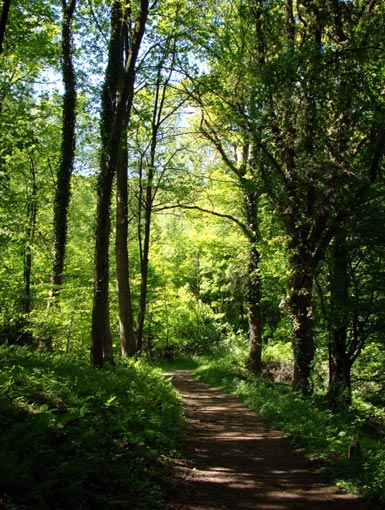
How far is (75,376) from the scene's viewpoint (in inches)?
294

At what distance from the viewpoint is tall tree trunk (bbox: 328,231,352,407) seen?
11078mm

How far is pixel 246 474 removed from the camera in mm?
6641

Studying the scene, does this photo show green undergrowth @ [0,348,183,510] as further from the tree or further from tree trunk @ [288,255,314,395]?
the tree

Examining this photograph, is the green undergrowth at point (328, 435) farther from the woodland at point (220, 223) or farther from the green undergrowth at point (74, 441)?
the green undergrowth at point (74, 441)

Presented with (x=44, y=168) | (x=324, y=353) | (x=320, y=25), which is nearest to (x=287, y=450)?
(x=324, y=353)

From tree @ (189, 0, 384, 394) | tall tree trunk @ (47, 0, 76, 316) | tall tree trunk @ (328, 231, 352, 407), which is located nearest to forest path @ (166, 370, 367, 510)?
tall tree trunk @ (328, 231, 352, 407)

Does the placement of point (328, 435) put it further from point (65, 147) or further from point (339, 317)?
point (65, 147)

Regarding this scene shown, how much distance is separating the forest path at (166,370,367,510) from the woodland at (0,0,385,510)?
1.11ft

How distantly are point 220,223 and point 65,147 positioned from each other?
7718 millimetres

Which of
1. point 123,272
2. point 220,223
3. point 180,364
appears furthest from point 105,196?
point 180,364

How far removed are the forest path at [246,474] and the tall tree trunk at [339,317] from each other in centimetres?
283

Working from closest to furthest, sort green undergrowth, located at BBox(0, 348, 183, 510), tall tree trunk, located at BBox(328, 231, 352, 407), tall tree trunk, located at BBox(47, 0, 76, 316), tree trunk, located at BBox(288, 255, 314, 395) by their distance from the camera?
green undergrowth, located at BBox(0, 348, 183, 510) < tall tree trunk, located at BBox(328, 231, 352, 407) < tree trunk, located at BBox(288, 255, 314, 395) < tall tree trunk, located at BBox(47, 0, 76, 316)

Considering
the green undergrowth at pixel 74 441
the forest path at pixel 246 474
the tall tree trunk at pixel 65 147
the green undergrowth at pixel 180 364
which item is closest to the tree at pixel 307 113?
the forest path at pixel 246 474

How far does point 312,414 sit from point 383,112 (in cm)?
679
